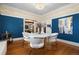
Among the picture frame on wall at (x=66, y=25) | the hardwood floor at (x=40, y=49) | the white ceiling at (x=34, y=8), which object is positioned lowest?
the hardwood floor at (x=40, y=49)

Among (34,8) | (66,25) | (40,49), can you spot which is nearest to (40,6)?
(34,8)

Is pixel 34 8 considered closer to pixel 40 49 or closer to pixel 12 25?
pixel 12 25

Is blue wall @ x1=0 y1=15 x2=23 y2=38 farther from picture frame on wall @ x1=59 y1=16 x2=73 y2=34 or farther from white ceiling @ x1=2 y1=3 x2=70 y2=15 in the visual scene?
picture frame on wall @ x1=59 y1=16 x2=73 y2=34

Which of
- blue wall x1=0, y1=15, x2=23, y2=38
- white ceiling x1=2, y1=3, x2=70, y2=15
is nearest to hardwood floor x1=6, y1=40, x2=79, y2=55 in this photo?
blue wall x1=0, y1=15, x2=23, y2=38

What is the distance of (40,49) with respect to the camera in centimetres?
180

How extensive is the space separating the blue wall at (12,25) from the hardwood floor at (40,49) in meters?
0.20

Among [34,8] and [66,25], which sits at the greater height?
[34,8]

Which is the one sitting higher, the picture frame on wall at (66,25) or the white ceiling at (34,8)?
the white ceiling at (34,8)

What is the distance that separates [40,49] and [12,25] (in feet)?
2.39

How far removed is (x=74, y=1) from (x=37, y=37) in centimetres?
100

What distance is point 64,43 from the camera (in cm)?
176

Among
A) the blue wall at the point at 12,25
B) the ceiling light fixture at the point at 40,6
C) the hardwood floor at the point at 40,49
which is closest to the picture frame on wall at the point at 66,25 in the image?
the hardwood floor at the point at 40,49

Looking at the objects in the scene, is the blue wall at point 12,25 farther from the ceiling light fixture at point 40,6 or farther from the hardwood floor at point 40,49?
the ceiling light fixture at point 40,6

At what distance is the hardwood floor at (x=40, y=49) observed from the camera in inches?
68.7
